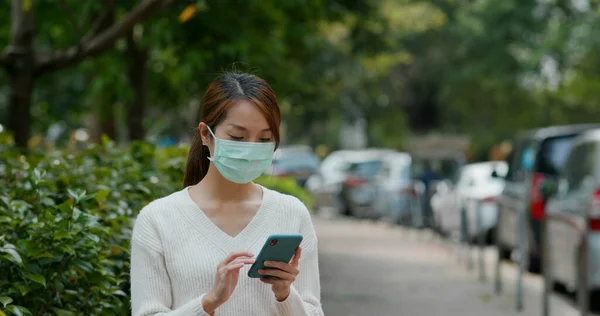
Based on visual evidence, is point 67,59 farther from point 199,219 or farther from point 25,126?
point 199,219

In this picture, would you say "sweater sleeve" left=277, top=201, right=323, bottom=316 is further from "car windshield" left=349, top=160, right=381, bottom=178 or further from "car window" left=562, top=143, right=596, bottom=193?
"car windshield" left=349, top=160, right=381, bottom=178

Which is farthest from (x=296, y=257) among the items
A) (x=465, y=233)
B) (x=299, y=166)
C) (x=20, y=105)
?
(x=299, y=166)

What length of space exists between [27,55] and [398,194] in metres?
20.4

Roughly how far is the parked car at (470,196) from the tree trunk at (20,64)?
1182cm

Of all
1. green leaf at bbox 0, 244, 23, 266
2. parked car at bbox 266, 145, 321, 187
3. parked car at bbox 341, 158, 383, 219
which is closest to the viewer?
green leaf at bbox 0, 244, 23, 266

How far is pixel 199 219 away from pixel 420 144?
35.7 m

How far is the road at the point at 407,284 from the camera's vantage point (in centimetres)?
1350

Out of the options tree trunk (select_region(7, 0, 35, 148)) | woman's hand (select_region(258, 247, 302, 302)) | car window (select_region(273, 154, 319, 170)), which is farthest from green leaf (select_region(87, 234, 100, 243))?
car window (select_region(273, 154, 319, 170))

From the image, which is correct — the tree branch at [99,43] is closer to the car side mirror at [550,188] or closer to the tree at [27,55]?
the tree at [27,55]

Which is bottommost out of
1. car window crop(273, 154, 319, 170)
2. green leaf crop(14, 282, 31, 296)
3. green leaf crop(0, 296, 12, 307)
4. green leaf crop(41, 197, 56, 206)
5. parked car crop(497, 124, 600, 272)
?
car window crop(273, 154, 319, 170)

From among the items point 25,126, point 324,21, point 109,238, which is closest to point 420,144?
point 324,21

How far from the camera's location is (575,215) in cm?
1097

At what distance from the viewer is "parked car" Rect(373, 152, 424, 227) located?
93.3 ft

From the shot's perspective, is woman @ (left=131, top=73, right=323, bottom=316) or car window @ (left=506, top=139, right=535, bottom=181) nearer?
woman @ (left=131, top=73, right=323, bottom=316)
